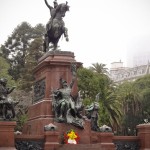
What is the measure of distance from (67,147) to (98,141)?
98.2 inches

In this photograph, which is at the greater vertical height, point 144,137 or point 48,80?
point 48,80

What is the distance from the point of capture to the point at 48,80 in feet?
72.9

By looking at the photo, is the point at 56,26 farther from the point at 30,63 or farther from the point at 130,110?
the point at 130,110

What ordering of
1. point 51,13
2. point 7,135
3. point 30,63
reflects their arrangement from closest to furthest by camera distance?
1. point 7,135
2. point 51,13
3. point 30,63

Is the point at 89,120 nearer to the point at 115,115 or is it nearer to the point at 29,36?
the point at 115,115

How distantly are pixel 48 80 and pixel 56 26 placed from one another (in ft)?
9.66

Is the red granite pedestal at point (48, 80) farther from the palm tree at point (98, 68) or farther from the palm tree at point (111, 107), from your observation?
the palm tree at point (98, 68)

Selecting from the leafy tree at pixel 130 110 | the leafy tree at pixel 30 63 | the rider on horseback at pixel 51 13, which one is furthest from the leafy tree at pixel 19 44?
the rider on horseback at pixel 51 13

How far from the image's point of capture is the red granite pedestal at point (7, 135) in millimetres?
18750

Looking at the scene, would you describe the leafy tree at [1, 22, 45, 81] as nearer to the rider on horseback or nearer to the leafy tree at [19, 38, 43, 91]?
the leafy tree at [19, 38, 43, 91]

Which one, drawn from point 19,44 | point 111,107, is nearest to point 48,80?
point 111,107

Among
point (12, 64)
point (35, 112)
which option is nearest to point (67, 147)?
point (35, 112)

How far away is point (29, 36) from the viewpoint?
60906mm

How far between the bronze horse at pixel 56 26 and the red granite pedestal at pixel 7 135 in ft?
20.0
